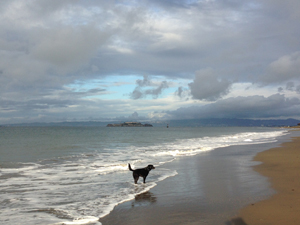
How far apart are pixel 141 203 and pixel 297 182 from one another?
6029 mm

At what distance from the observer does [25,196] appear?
848cm

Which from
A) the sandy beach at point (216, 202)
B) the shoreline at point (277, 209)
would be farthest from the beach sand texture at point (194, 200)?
the shoreline at point (277, 209)

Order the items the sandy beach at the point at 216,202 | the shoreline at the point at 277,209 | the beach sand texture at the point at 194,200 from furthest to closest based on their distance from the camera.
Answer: the beach sand texture at the point at 194,200 → the sandy beach at the point at 216,202 → the shoreline at the point at 277,209

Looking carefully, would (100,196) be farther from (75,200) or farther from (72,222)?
(72,222)

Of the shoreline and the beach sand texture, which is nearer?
the shoreline

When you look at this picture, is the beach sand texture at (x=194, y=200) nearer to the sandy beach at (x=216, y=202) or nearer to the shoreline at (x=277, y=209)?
the sandy beach at (x=216, y=202)

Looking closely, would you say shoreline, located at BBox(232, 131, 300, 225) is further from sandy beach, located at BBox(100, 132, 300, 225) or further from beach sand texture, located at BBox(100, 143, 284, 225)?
beach sand texture, located at BBox(100, 143, 284, 225)

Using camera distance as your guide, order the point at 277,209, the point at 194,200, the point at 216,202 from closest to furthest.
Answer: the point at 277,209 < the point at 216,202 < the point at 194,200

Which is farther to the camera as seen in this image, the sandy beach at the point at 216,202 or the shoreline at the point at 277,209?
the sandy beach at the point at 216,202

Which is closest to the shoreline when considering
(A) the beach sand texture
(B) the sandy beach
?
(B) the sandy beach

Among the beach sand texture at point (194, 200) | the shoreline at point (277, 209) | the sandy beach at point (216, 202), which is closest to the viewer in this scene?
the shoreline at point (277, 209)

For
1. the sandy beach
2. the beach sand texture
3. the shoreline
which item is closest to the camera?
the shoreline

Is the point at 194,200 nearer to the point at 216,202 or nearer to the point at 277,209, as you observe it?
the point at 216,202

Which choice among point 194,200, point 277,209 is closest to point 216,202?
point 194,200
